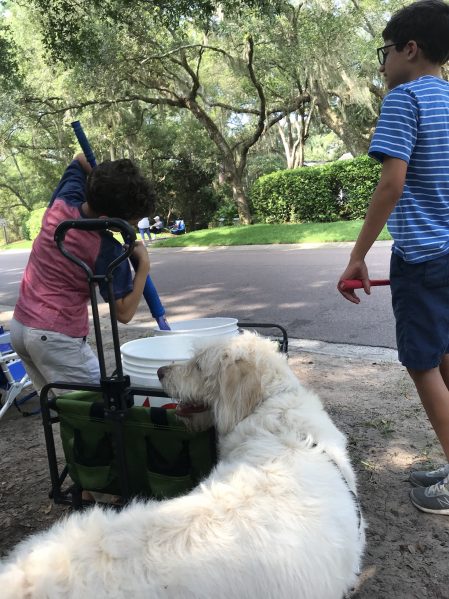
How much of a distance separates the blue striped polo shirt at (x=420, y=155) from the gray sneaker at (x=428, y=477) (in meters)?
1.29

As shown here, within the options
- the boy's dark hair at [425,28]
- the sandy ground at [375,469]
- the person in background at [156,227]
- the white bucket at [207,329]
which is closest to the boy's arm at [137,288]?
the white bucket at [207,329]

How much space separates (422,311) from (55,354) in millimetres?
1874

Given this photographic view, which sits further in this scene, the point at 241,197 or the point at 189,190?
the point at 189,190

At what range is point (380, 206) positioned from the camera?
7.63 ft

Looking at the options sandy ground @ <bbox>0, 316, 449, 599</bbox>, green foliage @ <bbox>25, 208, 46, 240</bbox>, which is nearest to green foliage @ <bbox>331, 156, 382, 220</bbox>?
sandy ground @ <bbox>0, 316, 449, 599</bbox>

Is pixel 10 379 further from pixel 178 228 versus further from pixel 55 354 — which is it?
pixel 178 228

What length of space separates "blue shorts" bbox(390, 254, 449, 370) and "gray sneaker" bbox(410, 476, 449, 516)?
73cm

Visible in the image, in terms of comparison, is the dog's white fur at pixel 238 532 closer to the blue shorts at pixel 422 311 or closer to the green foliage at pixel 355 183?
the blue shorts at pixel 422 311

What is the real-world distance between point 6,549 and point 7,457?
1.19 meters

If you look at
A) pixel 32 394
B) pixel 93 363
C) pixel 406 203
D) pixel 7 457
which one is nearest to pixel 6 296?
pixel 32 394

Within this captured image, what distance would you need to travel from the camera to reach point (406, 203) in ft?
7.92

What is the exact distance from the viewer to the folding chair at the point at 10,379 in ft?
14.2

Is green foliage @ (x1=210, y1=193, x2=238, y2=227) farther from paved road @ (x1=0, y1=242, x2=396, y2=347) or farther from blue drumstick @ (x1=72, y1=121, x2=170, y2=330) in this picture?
blue drumstick @ (x1=72, y1=121, x2=170, y2=330)

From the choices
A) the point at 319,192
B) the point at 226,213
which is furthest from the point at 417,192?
the point at 226,213
